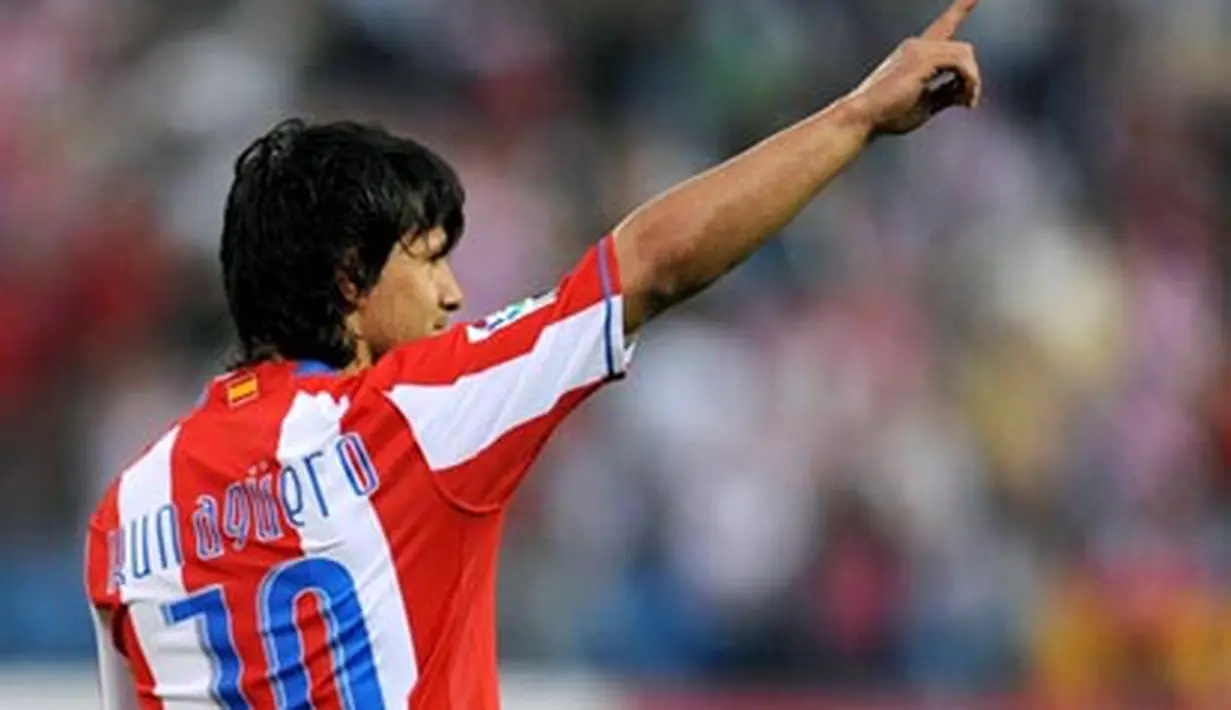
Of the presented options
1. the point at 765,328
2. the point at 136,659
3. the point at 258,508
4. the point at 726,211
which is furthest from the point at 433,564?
the point at 765,328

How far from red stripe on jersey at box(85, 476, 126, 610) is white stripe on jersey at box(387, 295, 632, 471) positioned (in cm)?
43

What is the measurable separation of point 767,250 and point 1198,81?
1773mm

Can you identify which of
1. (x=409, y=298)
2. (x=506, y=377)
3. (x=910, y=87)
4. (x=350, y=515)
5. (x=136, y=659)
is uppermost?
(x=910, y=87)

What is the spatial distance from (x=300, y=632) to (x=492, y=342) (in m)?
0.39

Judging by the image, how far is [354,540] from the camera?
10.2 ft

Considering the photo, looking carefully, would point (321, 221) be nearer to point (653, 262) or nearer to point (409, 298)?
point (409, 298)

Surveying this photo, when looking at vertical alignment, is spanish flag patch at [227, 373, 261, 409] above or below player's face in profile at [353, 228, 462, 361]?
below

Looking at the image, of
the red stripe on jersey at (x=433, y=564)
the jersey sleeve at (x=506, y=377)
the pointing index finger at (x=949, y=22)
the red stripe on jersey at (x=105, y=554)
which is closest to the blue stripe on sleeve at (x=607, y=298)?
the jersey sleeve at (x=506, y=377)

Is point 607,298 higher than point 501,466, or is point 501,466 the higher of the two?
point 607,298

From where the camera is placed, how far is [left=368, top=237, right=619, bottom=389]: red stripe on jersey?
294 centimetres

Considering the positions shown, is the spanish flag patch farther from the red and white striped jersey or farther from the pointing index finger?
the pointing index finger

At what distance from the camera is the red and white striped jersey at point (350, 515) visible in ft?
9.84

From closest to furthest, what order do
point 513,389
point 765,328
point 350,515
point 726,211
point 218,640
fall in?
point 726,211, point 513,389, point 350,515, point 218,640, point 765,328

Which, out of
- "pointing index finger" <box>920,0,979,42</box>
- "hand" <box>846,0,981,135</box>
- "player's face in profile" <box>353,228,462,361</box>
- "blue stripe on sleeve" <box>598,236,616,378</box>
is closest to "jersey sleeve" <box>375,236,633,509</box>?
"blue stripe on sleeve" <box>598,236,616,378</box>
